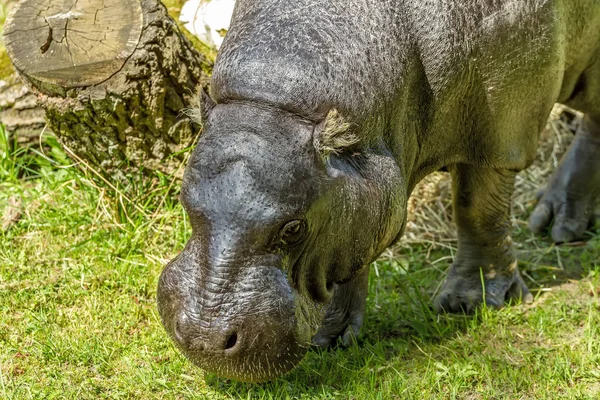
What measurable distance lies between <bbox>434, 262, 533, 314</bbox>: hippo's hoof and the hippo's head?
148 centimetres

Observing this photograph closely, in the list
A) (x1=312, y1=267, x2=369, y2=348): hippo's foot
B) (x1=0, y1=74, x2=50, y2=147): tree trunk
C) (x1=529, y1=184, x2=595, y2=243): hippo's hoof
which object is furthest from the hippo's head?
(x1=0, y1=74, x2=50, y2=147): tree trunk

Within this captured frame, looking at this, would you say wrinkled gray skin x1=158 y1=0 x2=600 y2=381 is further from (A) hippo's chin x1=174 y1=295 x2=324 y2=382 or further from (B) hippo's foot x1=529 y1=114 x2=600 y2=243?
(B) hippo's foot x1=529 y1=114 x2=600 y2=243

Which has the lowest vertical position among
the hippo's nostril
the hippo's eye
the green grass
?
the green grass

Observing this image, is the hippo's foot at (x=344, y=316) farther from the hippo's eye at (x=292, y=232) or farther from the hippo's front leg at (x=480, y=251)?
the hippo's eye at (x=292, y=232)

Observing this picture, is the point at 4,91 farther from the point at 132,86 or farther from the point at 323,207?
the point at 323,207

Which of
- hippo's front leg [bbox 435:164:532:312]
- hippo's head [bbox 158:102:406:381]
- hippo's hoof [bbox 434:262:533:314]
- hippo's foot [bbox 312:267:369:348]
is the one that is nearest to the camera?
hippo's head [bbox 158:102:406:381]

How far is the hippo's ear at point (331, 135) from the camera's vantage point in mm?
3664

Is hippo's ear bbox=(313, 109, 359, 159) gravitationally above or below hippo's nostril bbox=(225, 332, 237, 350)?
above

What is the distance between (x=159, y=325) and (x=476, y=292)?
5.51 feet

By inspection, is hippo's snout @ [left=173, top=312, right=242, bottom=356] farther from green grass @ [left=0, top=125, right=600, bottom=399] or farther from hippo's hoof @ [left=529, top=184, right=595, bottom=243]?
hippo's hoof @ [left=529, top=184, right=595, bottom=243]

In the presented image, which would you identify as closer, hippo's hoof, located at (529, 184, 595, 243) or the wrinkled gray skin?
the wrinkled gray skin

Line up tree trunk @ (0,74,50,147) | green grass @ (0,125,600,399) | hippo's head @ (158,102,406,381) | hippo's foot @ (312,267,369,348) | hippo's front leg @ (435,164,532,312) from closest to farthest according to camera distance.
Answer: hippo's head @ (158,102,406,381), green grass @ (0,125,600,399), hippo's foot @ (312,267,369,348), hippo's front leg @ (435,164,532,312), tree trunk @ (0,74,50,147)

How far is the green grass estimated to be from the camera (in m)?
4.36

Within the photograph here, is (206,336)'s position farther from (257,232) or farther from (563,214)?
(563,214)
